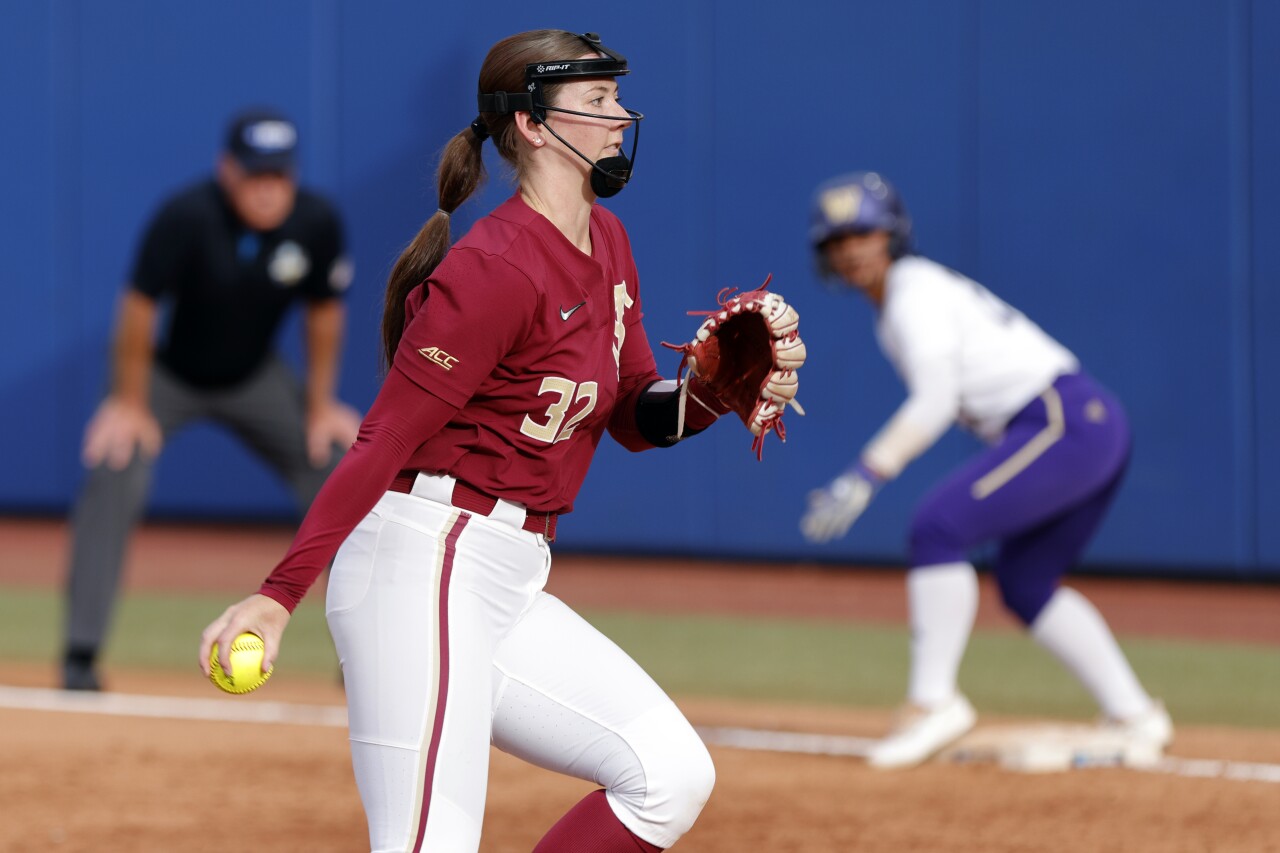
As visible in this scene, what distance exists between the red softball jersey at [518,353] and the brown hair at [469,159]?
105 mm

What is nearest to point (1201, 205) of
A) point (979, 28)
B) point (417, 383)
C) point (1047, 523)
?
point (979, 28)

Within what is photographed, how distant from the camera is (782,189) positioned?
454 inches

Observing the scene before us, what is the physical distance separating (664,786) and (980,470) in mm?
3275

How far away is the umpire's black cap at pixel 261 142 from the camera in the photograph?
776 centimetres

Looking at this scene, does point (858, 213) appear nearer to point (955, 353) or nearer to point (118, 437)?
point (955, 353)

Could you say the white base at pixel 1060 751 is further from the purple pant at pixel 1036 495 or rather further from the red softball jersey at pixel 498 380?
the red softball jersey at pixel 498 380

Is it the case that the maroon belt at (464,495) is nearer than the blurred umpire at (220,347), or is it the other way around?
the maroon belt at (464,495)

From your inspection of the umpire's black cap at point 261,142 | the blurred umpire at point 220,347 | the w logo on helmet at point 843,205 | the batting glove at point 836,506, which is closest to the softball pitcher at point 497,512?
the batting glove at point 836,506

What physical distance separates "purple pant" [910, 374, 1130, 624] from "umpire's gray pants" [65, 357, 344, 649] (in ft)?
9.52

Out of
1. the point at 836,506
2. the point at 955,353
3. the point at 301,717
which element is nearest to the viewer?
the point at 836,506

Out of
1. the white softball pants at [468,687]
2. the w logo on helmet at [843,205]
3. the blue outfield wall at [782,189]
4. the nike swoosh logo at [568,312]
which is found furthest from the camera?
the blue outfield wall at [782,189]

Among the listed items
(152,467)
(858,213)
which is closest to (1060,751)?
(858,213)

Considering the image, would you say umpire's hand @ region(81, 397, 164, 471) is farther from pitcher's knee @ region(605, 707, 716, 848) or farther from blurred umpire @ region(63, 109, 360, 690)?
pitcher's knee @ region(605, 707, 716, 848)

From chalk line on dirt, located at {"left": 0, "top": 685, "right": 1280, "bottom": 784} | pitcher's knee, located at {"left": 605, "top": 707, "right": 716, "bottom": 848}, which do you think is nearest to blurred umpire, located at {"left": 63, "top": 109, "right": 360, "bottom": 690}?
chalk line on dirt, located at {"left": 0, "top": 685, "right": 1280, "bottom": 784}
